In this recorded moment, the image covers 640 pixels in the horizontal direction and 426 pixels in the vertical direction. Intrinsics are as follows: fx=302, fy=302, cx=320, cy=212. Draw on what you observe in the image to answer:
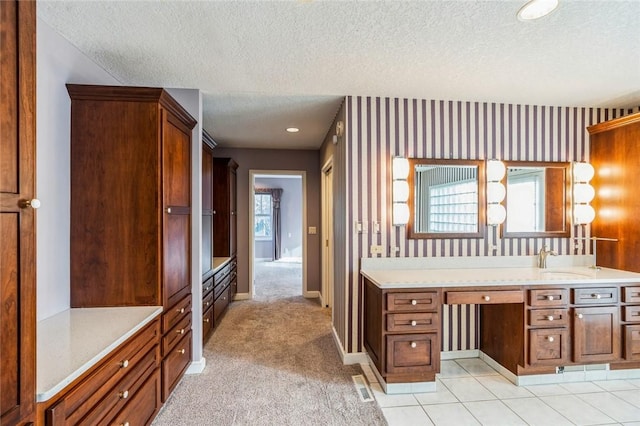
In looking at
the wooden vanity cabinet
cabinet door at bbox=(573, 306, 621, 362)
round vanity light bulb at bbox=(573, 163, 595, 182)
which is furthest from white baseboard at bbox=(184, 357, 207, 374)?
round vanity light bulb at bbox=(573, 163, 595, 182)

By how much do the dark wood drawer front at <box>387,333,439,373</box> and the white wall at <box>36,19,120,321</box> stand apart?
7.30 ft

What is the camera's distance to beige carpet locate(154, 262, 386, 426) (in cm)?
207

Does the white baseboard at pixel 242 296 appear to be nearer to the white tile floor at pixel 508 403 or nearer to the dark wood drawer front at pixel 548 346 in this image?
the white tile floor at pixel 508 403

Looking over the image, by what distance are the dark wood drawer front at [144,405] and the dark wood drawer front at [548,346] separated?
9.20 ft

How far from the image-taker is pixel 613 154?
2928mm

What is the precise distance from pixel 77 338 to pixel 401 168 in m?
2.59

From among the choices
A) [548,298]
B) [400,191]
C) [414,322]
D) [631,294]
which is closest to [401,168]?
[400,191]

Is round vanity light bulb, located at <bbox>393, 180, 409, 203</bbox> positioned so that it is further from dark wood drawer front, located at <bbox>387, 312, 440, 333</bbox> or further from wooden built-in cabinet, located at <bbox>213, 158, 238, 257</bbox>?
wooden built-in cabinet, located at <bbox>213, 158, 238, 257</bbox>

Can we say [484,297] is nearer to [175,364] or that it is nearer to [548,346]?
[548,346]

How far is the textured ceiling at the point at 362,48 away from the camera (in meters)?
1.66

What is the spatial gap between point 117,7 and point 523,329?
3.52m

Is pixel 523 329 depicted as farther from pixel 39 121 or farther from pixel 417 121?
pixel 39 121

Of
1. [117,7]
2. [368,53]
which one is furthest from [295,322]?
[117,7]

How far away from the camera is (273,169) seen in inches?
199
